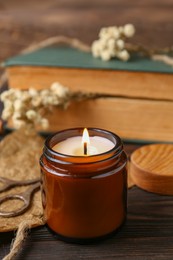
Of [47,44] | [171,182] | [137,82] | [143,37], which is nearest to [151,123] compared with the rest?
[137,82]

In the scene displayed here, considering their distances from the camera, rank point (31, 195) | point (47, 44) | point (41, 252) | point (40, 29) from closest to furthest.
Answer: point (41, 252), point (31, 195), point (47, 44), point (40, 29)

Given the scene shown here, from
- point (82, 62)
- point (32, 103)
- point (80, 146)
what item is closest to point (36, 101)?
point (32, 103)

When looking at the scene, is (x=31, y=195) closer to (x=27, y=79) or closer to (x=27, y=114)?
(x=27, y=114)

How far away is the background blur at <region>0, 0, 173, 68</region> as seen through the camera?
1.36 metres

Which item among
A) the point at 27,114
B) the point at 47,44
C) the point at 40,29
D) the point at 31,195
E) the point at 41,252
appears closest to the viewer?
the point at 41,252

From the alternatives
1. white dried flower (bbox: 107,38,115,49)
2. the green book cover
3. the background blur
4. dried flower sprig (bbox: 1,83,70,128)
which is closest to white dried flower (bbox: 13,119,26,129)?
dried flower sprig (bbox: 1,83,70,128)

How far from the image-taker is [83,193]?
60 centimetres

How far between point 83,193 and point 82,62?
0.41 metres

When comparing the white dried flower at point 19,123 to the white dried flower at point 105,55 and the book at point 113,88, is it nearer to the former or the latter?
the book at point 113,88

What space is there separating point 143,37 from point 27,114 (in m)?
0.60

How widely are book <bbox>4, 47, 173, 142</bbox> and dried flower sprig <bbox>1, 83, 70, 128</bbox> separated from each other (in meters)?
0.05

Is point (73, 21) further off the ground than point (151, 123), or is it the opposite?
point (73, 21)

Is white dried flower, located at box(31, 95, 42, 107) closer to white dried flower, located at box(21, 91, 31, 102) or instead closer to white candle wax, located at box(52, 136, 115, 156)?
white dried flower, located at box(21, 91, 31, 102)

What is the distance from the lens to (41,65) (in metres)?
0.94
